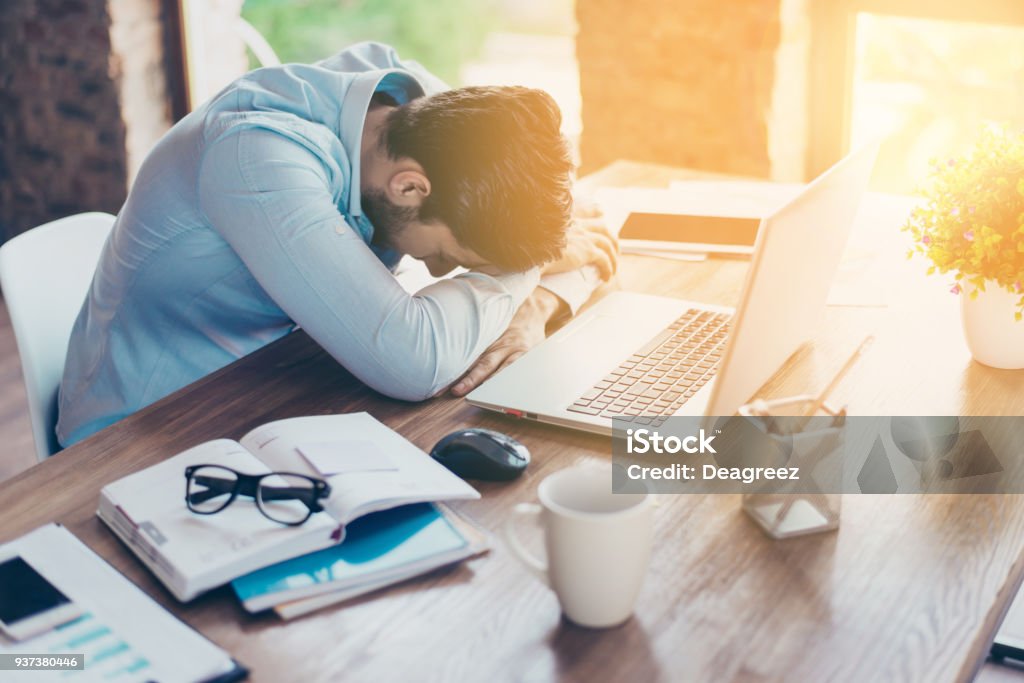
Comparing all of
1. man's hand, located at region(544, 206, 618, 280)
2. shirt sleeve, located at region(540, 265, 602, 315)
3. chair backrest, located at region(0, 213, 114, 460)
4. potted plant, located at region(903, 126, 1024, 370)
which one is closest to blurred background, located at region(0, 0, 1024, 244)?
man's hand, located at region(544, 206, 618, 280)

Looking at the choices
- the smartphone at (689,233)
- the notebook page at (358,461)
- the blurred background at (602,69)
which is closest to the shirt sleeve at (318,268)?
the notebook page at (358,461)

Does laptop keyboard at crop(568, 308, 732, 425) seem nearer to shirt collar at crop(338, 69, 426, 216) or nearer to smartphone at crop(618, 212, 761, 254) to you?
smartphone at crop(618, 212, 761, 254)

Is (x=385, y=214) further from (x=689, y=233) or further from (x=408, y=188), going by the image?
(x=689, y=233)

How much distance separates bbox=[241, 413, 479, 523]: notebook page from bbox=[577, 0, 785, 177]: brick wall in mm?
1876

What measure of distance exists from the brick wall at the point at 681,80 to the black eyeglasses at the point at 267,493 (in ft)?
6.77

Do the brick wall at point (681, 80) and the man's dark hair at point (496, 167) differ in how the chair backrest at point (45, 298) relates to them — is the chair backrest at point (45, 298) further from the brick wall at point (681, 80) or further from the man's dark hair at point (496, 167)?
the brick wall at point (681, 80)

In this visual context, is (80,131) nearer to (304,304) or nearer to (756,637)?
(304,304)

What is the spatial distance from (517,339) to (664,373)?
0.21m

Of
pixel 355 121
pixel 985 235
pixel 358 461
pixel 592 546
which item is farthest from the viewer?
pixel 355 121

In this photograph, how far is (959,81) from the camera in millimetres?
2549

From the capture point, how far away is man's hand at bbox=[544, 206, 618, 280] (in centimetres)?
149

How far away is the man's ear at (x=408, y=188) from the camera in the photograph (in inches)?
53.9

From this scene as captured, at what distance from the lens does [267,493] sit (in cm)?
94

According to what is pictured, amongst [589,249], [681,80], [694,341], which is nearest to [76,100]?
[681,80]
